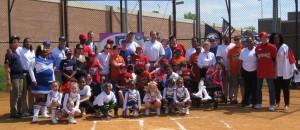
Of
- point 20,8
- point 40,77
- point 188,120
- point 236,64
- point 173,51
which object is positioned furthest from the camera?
point 20,8

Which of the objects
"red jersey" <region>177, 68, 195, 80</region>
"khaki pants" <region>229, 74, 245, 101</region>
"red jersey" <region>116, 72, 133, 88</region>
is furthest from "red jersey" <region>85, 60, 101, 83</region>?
"khaki pants" <region>229, 74, 245, 101</region>

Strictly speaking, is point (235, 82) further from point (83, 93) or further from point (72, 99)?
point (72, 99)

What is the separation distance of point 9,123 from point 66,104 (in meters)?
1.43

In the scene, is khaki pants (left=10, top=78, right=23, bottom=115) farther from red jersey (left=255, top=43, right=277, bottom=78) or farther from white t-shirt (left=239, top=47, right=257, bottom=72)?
red jersey (left=255, top=43, right=277, bottom=78)

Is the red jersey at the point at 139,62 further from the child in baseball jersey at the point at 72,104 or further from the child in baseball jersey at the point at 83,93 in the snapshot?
the child in baseball jersey at the point at 72,104

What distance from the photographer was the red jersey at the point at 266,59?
9438 mm

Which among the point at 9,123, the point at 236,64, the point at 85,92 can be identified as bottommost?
the point at 9,123

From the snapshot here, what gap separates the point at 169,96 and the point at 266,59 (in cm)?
274

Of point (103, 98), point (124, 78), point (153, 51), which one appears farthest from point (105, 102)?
point (153, 51)

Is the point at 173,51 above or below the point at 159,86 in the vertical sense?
above

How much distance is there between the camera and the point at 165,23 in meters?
40.8

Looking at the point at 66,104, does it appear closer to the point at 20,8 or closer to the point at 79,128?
the point at 79,128

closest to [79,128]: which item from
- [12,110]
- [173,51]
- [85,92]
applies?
[85,92]

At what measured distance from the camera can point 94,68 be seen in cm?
974
